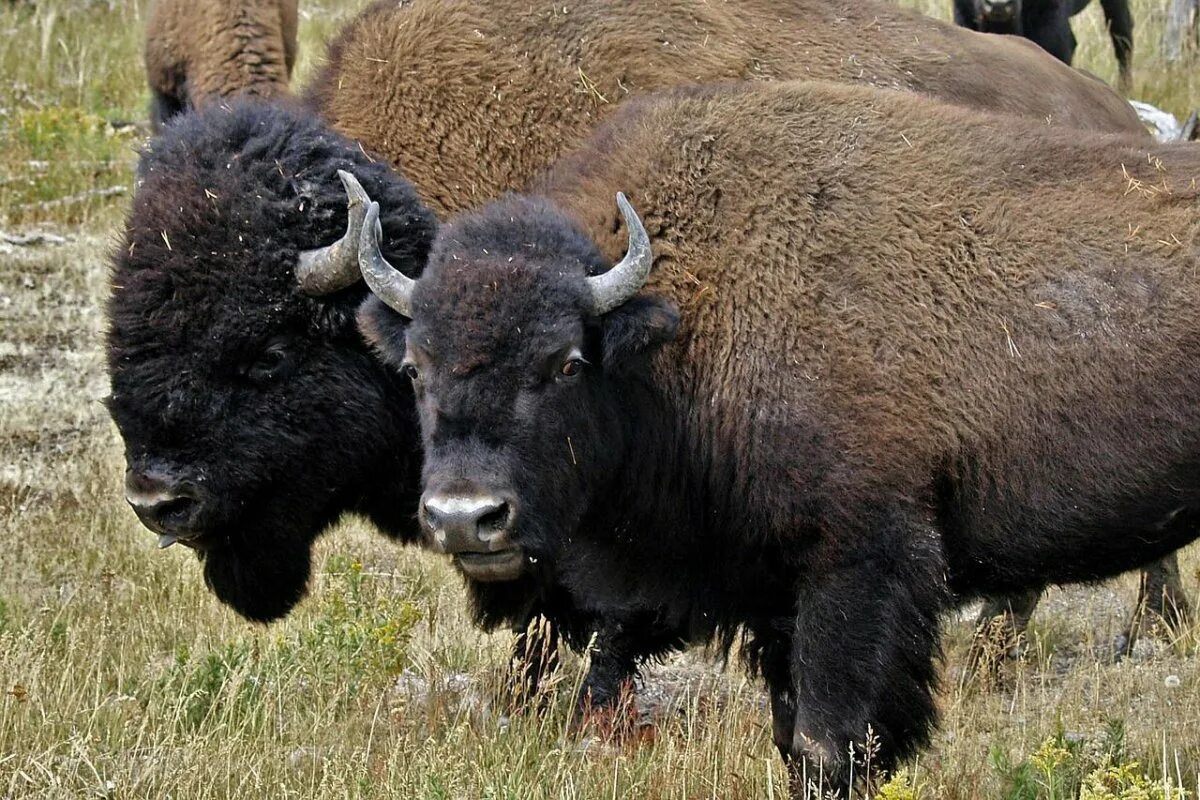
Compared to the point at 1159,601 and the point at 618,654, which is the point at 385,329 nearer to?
the point at 618,654

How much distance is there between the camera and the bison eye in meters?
5.88

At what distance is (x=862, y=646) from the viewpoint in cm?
498

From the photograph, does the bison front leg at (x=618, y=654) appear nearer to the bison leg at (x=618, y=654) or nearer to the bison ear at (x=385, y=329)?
the bison leg at (x=618, y=654)

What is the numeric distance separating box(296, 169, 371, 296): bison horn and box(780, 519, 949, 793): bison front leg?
202 cm

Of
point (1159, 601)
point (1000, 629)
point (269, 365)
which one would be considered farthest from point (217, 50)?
point (1159, 601)

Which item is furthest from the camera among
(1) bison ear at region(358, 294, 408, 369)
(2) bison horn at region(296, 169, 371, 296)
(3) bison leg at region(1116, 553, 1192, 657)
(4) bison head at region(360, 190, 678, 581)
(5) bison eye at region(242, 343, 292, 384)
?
(3) bison leg at region(1116, 553, 1192, 657)

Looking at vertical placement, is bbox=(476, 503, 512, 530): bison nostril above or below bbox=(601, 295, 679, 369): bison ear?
below

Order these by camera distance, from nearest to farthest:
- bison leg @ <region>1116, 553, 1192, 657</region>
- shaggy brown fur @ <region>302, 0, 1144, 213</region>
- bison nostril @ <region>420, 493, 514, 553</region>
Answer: bison nostril @ <region>420, 493, 514, 553</region> → shaggy brown fur @ <region>302, 0, 1144, 213</region> → bison leg @ <region>1116, 553, 1192, 657</region>

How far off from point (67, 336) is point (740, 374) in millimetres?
7069

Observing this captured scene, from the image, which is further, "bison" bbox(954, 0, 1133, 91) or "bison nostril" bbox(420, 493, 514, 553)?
"bison" bbox(954, 0, 1133, 91)

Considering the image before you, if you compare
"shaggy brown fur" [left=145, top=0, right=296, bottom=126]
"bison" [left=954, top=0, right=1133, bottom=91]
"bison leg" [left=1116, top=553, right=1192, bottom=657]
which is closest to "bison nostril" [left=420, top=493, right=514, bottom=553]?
"bison leg" [left=1116, top=553, right=1192, bottom=657]

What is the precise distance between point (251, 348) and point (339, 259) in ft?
1.57

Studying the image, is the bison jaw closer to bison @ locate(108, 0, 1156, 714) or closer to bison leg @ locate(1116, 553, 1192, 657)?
bison @ locate(108, 0, 1156, 714)

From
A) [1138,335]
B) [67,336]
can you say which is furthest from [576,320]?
[67,336]
